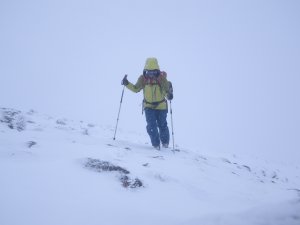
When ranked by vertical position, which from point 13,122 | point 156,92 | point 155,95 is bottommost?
point 13,122

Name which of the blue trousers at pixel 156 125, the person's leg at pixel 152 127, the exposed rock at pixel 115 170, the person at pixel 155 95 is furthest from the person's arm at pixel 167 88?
the exposed rock at pixel 115 170

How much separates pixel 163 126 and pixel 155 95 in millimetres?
1135

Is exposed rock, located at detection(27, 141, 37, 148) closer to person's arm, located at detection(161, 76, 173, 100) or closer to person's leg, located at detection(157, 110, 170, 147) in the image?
person's leg, located at detection(157, 110, 170, 147)

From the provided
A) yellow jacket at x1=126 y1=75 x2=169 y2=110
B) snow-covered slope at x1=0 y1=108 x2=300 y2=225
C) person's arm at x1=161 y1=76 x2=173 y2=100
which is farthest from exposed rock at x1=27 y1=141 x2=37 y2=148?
person's arm at x1=161 y1=76 x2=173 y2=100

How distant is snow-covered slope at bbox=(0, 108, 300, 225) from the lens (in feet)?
15.1

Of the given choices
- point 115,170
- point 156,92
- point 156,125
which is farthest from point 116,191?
point 156,92

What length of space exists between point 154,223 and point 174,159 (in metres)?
4.42

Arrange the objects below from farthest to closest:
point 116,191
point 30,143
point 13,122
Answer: point 13,122, point 30,143, point 116,191

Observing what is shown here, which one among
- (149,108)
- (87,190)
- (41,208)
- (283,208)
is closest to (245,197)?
(283,208)

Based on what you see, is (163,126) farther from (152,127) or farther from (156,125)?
(152,127)

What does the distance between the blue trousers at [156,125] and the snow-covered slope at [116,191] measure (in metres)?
2.75

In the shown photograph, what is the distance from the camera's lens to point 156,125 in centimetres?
1135

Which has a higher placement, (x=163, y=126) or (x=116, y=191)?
(x=163, y=126)

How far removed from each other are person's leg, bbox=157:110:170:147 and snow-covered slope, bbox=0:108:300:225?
9.67 ft
